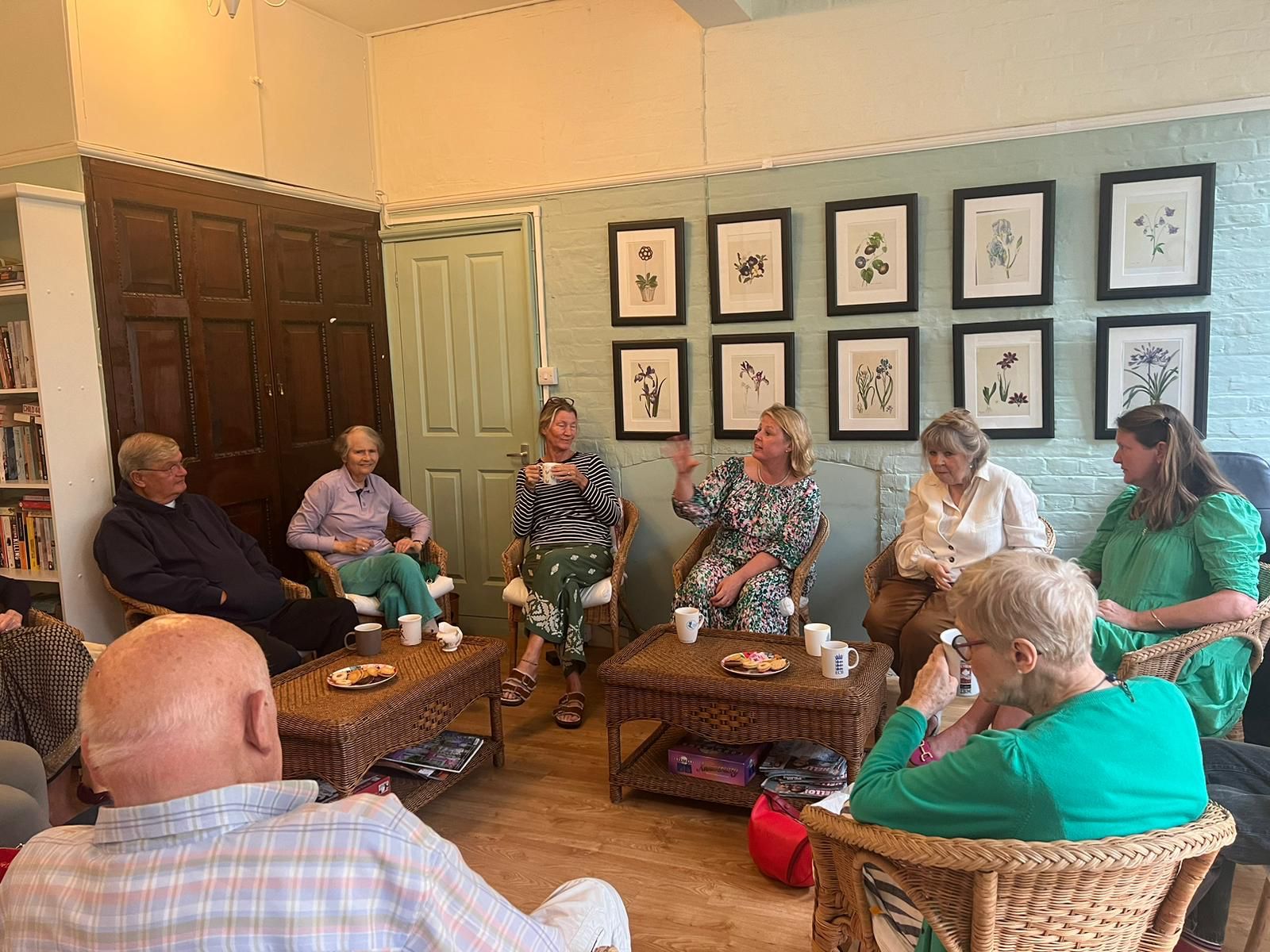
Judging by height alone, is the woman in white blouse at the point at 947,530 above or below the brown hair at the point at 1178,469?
below

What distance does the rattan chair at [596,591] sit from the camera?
4113mm

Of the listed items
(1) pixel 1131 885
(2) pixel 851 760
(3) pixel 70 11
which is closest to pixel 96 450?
(3) pixel 70 11

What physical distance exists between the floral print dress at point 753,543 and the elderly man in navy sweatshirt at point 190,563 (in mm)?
1467

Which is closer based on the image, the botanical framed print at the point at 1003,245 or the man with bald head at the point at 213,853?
the man with bald head at the point at 213,853

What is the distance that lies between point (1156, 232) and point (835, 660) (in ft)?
7.18

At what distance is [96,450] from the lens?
362 cm

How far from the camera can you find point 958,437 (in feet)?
11.3

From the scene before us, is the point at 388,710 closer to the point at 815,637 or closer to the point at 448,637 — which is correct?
the point at 448,637

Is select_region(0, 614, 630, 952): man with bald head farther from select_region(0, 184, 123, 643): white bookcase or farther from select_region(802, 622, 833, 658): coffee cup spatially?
select_region(0, 184, 123, 643): white bookcase

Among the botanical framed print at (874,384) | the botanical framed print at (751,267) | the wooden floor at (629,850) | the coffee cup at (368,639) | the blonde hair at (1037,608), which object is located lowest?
the wooden floor at (629,850)

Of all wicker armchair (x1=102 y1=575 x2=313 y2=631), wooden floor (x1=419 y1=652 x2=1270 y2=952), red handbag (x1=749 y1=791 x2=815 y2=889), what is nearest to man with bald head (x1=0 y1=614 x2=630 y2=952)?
wooden floor (x1=419 y1=652 x2=1270 y2=952)

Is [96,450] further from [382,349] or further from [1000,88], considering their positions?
[1000,88]

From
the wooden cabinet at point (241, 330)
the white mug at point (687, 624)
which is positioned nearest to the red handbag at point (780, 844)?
the white mug at point (687, 624)

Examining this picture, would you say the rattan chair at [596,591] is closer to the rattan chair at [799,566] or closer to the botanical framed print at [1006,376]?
the rattan chair at [799,566]
